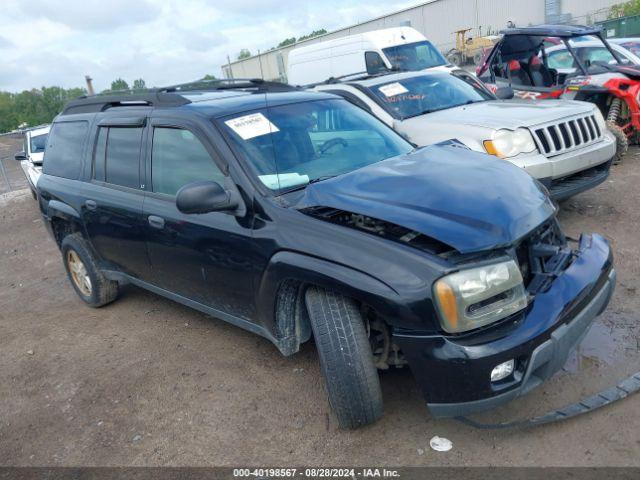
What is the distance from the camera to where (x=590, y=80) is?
8.51m

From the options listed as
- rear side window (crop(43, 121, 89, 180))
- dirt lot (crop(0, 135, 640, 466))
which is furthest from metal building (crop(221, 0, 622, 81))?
dirt lot (crop(0, 135, 640, 466))

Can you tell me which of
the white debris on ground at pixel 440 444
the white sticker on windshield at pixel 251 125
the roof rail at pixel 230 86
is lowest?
the white debris on ground at pixel 440 444

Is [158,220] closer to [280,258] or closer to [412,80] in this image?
[280,258]

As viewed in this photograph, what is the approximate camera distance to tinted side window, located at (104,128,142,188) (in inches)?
163

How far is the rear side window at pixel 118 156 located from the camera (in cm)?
416

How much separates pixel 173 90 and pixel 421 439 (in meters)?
3.12

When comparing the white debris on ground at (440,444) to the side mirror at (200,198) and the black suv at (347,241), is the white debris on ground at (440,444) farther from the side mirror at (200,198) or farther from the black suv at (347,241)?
the side mirror at (200,198)

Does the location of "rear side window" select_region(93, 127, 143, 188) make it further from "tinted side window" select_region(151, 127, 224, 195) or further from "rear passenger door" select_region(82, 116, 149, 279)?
"tinted side window" select_region(151, 127, 224, 195)

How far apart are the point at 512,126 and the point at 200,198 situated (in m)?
3.65

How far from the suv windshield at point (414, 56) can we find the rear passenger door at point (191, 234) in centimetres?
1062

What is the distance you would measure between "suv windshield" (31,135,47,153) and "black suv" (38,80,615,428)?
30.3 ft

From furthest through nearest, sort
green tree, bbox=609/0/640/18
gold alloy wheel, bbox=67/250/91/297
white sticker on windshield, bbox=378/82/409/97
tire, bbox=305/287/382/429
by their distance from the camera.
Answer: green tree, bbox=609/0/640/18, white sticker on windshield, bbox=378/82/409/97, gold alloy wheel, bbox=67/250/91/297, tire, bbox=305/287/382/429

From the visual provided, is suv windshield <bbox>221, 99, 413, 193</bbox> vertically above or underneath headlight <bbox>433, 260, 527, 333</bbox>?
above

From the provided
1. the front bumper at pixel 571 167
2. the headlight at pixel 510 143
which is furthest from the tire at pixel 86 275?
the front bumper at pixel 571 167
